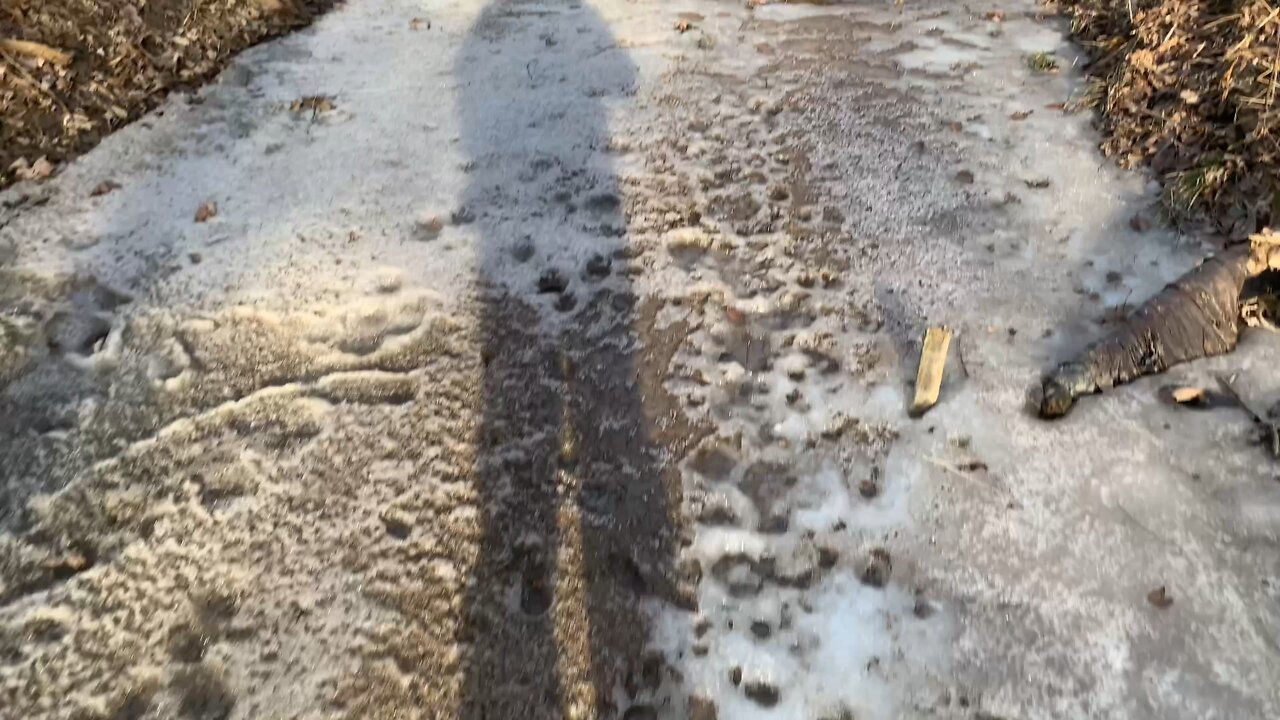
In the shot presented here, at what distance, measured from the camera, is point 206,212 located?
3.57m

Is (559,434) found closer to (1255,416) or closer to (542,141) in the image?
(542,141)

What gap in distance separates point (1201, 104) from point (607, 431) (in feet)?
9.98

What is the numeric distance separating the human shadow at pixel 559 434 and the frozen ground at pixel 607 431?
0.01 m

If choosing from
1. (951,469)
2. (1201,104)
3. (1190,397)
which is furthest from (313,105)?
(1201,104)

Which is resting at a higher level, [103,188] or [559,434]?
[103,188]

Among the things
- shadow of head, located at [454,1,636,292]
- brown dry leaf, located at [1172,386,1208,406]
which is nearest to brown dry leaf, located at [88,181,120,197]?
shadow of head, located at [454,1,636,292]

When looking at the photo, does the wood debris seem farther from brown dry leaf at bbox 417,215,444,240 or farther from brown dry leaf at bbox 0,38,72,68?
brown dry leaf at bbox 0,38,72,68

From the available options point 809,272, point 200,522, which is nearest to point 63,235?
point 200,522

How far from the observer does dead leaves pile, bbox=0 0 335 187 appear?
12.4 feet

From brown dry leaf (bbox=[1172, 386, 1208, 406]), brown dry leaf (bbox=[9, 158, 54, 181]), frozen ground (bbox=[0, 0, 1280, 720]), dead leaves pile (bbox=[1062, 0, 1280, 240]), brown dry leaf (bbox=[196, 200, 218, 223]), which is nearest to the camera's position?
frozen ground (bbox=[0, 0, 1280, 720])

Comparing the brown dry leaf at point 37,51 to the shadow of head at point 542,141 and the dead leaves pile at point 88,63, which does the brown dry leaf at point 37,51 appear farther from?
the shadow of head at point 542,141

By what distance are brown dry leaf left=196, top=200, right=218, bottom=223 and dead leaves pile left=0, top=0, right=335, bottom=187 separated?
0.77 m

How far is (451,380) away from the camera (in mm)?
2943

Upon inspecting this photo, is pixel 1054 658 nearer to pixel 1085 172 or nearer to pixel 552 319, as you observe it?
pixel 552 319
